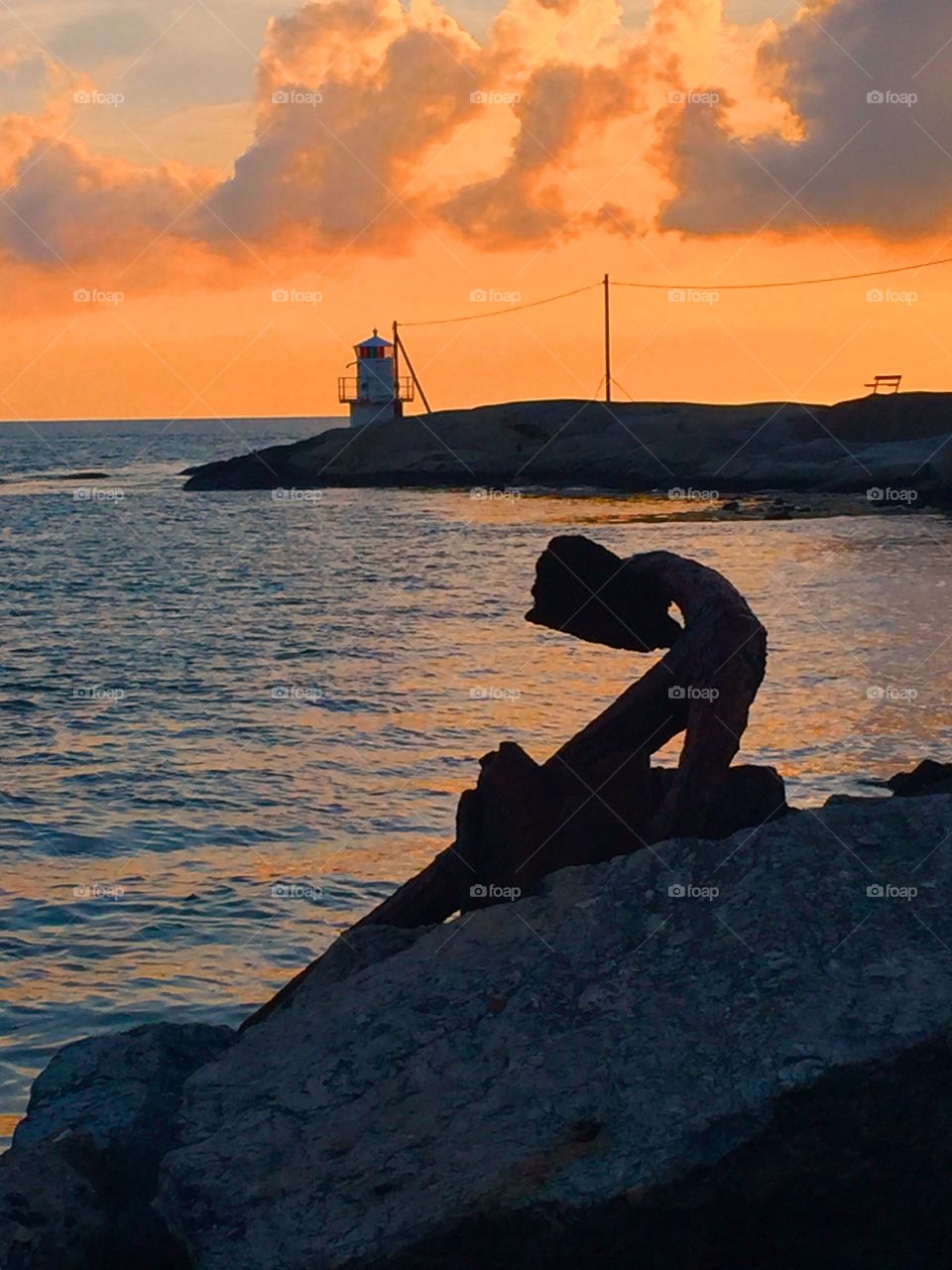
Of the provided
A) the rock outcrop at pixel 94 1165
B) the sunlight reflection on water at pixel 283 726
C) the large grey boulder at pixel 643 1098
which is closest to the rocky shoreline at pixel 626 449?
the sunlight reflection on water at pixel 283 726

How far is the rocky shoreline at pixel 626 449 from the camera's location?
65062 mm

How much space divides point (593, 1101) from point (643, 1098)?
0.14 metres

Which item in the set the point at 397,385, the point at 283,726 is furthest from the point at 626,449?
the point at 283,726

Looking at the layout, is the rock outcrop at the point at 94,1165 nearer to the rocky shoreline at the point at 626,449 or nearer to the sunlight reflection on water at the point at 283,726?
the sunlight reflection on water at the point at 283,726

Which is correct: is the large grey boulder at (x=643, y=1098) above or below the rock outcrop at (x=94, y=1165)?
above

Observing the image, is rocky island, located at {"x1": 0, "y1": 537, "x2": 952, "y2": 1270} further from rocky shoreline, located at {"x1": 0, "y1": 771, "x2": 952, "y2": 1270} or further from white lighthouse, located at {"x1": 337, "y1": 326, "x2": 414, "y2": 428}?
white lighthouse, located at {"x1": 337, "y1": 326, "x2": 414, "y2": 428}

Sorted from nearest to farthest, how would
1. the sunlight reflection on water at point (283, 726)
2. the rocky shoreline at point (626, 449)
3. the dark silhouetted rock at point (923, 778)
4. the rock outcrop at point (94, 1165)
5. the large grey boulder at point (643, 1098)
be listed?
the large grey boulder at point (643, 1098)
the rock outcrop at point (94, 1165)
the dark silhouetted rock at point (923, 778)
the sunlight reflection on water at point (283, 726)
the rocky shoreline at point (626, 449)

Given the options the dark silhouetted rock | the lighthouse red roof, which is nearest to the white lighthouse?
the lighthouse red roof

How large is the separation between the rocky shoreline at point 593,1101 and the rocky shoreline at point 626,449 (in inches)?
2143

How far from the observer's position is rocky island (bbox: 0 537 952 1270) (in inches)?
165

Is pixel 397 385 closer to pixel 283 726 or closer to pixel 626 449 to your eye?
pixel 626 449

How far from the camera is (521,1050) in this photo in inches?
182

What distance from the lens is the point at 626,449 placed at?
70.6 m

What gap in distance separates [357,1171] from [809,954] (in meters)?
1.45
